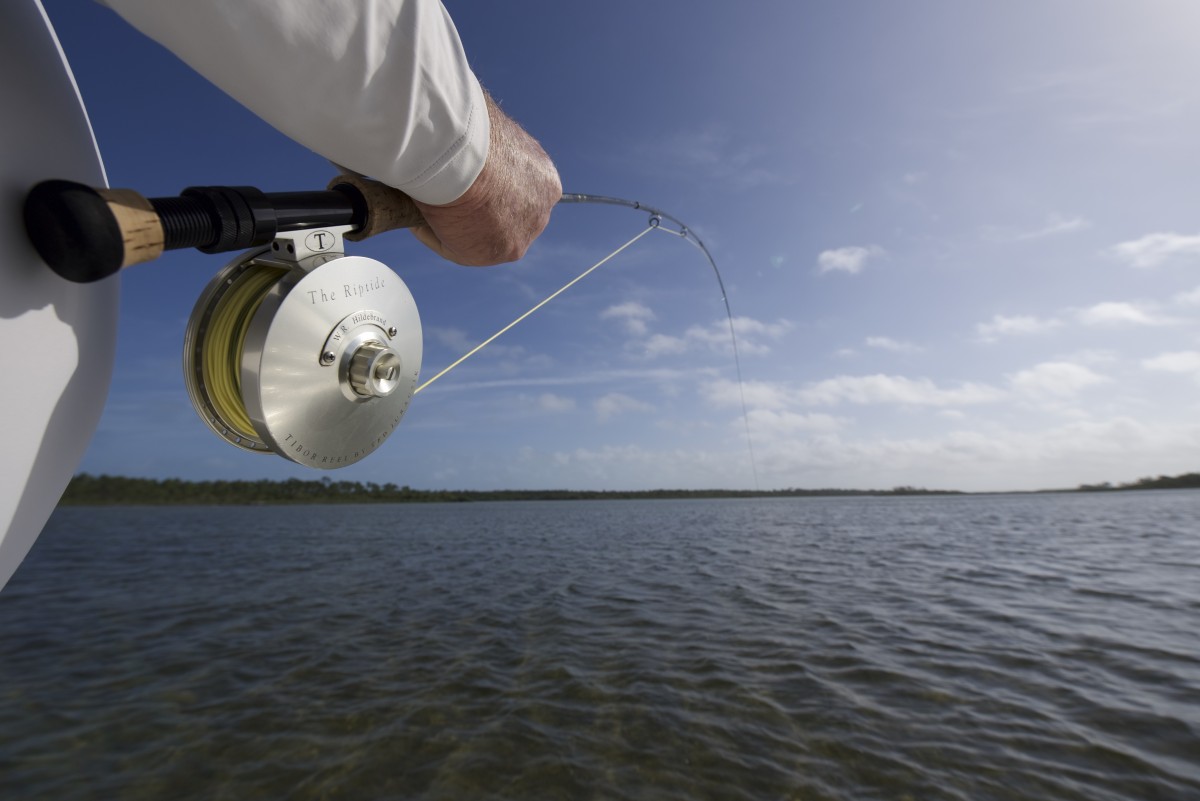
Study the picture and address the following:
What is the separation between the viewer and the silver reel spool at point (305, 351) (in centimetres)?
104

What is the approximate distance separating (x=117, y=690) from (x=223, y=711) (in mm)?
1383

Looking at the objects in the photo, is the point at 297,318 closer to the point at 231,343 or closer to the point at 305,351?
the point at 305,351

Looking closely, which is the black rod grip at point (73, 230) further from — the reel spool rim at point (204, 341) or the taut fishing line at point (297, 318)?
the reel spool rim at point (204, 341)

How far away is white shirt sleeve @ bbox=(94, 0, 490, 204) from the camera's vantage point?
2.51 feet

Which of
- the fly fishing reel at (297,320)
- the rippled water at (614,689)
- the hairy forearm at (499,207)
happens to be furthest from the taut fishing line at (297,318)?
the rippled water at (614,689)

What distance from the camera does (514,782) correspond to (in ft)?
10.4

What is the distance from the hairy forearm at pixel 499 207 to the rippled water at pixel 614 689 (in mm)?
3005

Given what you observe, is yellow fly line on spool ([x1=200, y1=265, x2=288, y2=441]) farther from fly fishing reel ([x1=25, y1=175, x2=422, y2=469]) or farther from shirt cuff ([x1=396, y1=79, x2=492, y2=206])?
shirt cuff ([x1=396, y1=79, x2=492, y2=206])

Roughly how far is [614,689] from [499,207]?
4219 millimetres

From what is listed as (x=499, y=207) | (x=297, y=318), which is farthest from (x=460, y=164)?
(x=297, y=318)

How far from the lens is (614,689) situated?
4.46 meters

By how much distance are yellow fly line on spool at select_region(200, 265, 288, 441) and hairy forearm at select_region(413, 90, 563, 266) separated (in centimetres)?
39

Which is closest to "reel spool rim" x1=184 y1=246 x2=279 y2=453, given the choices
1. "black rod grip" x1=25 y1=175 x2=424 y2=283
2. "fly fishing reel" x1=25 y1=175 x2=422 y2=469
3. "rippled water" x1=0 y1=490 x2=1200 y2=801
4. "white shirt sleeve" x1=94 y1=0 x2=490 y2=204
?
"fly fishing reel" x1=25 y1=175 x2=422 y2=469

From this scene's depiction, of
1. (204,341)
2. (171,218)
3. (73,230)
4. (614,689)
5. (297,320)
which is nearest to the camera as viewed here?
(73,230)
